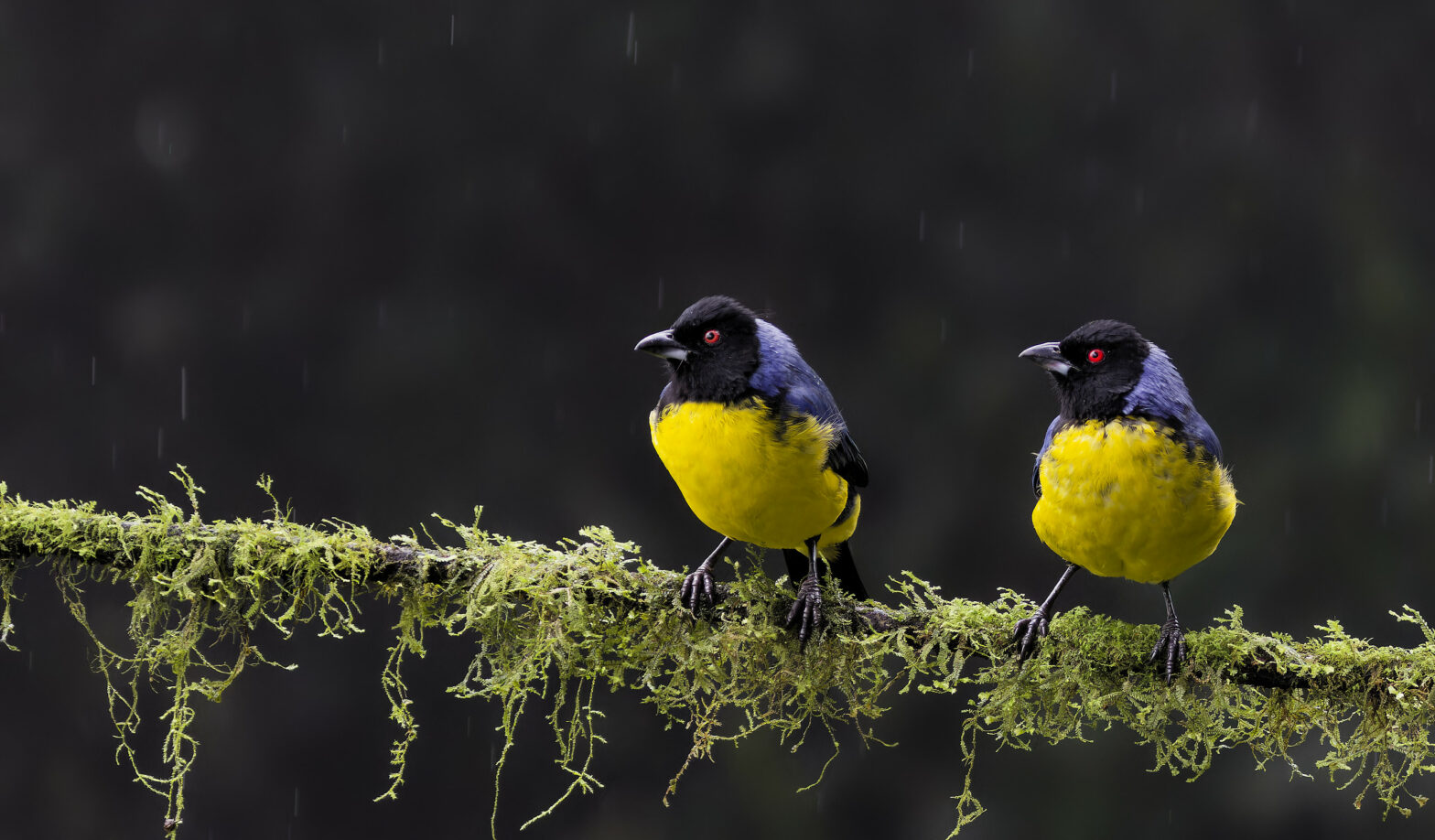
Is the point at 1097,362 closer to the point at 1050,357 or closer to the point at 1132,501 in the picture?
the point at 1050,357

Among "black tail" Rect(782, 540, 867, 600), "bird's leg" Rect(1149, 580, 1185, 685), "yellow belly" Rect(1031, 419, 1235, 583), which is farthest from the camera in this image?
"black tail" Rect(782, 540, 867, 600)

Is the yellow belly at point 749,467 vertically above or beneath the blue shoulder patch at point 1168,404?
beneath

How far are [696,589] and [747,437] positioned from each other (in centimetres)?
37

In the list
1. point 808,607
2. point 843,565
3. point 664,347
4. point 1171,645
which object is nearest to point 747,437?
point 664,347

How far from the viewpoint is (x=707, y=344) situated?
9.45ft

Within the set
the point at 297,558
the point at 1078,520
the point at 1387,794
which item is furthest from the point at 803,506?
the point at 1387,794

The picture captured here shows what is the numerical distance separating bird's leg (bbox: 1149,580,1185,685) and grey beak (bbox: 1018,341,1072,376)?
0.57 metres

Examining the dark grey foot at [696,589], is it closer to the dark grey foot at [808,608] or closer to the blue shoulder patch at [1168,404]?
the dark grey foot at [808,608]

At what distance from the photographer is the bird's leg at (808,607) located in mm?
2885

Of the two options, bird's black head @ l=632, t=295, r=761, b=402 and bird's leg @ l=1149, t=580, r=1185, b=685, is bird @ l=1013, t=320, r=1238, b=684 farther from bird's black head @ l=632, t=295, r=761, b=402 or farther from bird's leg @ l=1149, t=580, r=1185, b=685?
bird's black head @ l=632, t=295, r=761, b=402

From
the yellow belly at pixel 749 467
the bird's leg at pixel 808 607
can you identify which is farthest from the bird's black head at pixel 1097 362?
the bird's leg at pixel 808 607

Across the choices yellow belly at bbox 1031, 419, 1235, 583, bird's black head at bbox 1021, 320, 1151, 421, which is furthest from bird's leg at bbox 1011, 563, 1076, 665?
bird's black head at bbox 1021, 320, 1151, 421

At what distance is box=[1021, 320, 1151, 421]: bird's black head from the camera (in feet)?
9.02

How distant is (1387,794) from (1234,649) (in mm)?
585
